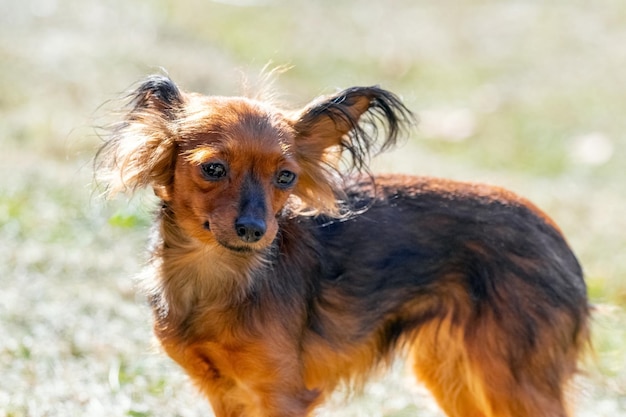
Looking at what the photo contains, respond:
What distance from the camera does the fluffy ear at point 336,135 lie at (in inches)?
204

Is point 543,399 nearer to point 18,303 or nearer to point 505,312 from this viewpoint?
point 505,312

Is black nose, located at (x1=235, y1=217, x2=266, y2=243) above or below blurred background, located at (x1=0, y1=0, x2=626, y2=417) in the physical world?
below

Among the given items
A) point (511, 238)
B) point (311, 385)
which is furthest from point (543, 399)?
point (311, 385)

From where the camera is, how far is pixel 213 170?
15.6 feet

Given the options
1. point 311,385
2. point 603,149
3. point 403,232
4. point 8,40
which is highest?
point 603,149

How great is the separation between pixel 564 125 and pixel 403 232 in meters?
11.0

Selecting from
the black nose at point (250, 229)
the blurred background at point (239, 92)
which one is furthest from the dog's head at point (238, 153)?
the blurred background at point (239, 92)

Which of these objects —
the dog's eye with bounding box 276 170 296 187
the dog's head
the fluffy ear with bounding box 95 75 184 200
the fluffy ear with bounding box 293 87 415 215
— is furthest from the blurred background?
the dog's eye with bounding box 276 170 296 187

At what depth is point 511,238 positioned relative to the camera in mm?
5395

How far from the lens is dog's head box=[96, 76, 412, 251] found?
4.73 m

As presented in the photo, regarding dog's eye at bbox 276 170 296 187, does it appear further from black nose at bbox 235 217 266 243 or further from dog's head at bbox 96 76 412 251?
black nose at bbox 235 217 266 243

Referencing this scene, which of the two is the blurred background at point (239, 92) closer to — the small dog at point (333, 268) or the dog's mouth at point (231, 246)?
the small dog at point (333, 268)

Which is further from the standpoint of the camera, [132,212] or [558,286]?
[132,212]

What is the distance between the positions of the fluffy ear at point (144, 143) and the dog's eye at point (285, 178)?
1.73 ft
